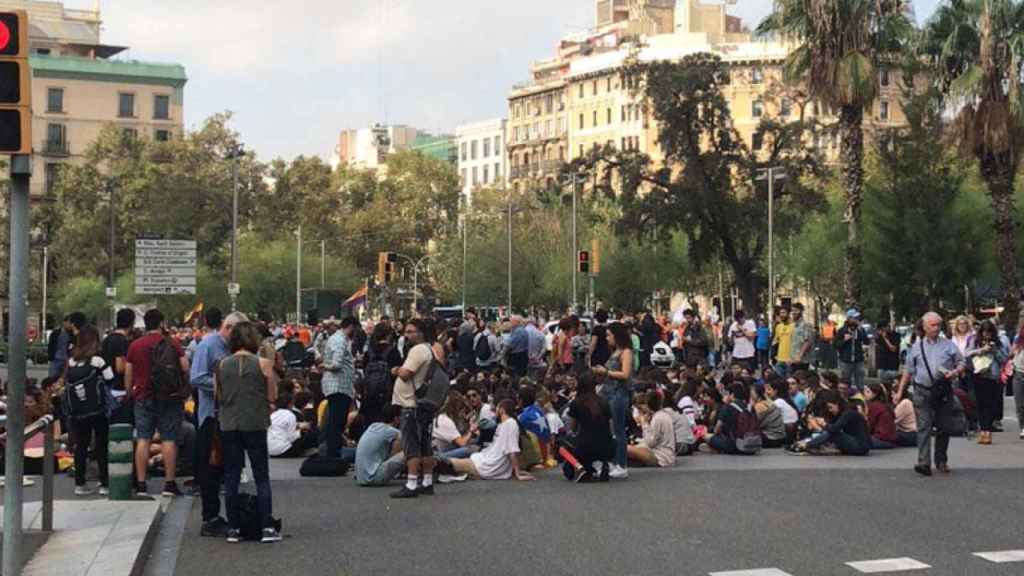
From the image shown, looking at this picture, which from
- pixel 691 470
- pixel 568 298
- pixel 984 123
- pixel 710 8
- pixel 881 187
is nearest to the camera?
pixel 691 470

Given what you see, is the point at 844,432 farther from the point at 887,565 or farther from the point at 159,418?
the point at 159,418

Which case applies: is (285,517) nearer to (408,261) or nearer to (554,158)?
(408,261)

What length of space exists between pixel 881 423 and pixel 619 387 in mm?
4974

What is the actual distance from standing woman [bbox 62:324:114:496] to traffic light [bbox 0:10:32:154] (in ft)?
18.9

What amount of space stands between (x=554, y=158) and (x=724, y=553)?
418ft

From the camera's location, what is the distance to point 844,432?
1891 cm

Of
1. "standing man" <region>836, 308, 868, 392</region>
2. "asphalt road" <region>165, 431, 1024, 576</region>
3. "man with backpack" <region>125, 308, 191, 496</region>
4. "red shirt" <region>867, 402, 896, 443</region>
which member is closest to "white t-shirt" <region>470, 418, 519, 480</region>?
"asphalt road" <region>165, 431, 1024, 576</region>

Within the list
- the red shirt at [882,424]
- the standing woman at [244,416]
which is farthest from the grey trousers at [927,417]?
the standing woman at [244,416]

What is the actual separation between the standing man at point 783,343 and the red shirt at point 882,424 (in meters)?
8.23

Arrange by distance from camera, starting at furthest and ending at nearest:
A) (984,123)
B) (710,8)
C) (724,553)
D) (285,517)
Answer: (710,8) < (984,123) < (285,517) < (724,553)

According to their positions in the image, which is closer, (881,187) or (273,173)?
(881,187)

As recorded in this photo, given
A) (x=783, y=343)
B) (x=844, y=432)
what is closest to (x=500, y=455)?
(x=844, y=432)

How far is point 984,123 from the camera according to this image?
33.4 m

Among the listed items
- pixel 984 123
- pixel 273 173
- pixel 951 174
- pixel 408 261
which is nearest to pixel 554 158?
pixel 408 261
